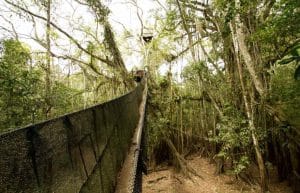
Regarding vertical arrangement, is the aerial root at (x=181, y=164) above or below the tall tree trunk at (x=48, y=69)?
below

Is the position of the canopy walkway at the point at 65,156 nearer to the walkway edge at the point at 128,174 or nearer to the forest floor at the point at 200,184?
the walkway edge at the point at 128,174

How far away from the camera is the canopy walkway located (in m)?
0.79

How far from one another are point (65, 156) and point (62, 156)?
30mm

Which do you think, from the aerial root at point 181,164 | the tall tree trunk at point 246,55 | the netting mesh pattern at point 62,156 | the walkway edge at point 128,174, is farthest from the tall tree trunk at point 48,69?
the netting mesh pattern at point 62,156

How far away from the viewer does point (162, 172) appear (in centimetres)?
1116

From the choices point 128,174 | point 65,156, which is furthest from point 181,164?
point 65,156

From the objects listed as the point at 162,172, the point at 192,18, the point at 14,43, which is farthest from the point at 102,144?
the point at 162,172

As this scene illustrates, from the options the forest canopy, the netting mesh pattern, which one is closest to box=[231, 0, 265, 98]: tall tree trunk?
the forest canopy

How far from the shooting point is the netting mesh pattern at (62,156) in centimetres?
78

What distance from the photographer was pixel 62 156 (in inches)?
43.8

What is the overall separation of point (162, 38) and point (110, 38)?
→ 1963 millimetres

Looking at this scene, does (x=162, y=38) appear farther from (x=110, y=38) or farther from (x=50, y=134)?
(x=50, y=134)

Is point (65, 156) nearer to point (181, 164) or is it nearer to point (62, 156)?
point (62, 156)

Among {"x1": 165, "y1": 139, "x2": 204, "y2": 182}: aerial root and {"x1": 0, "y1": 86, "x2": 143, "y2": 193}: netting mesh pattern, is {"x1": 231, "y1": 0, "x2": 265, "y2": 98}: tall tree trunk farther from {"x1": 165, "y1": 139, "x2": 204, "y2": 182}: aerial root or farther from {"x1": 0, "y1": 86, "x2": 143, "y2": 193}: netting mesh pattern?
{"x1": 0, "y1": 86, "x2": 143, "y2": 193}: netting mesh pattern
